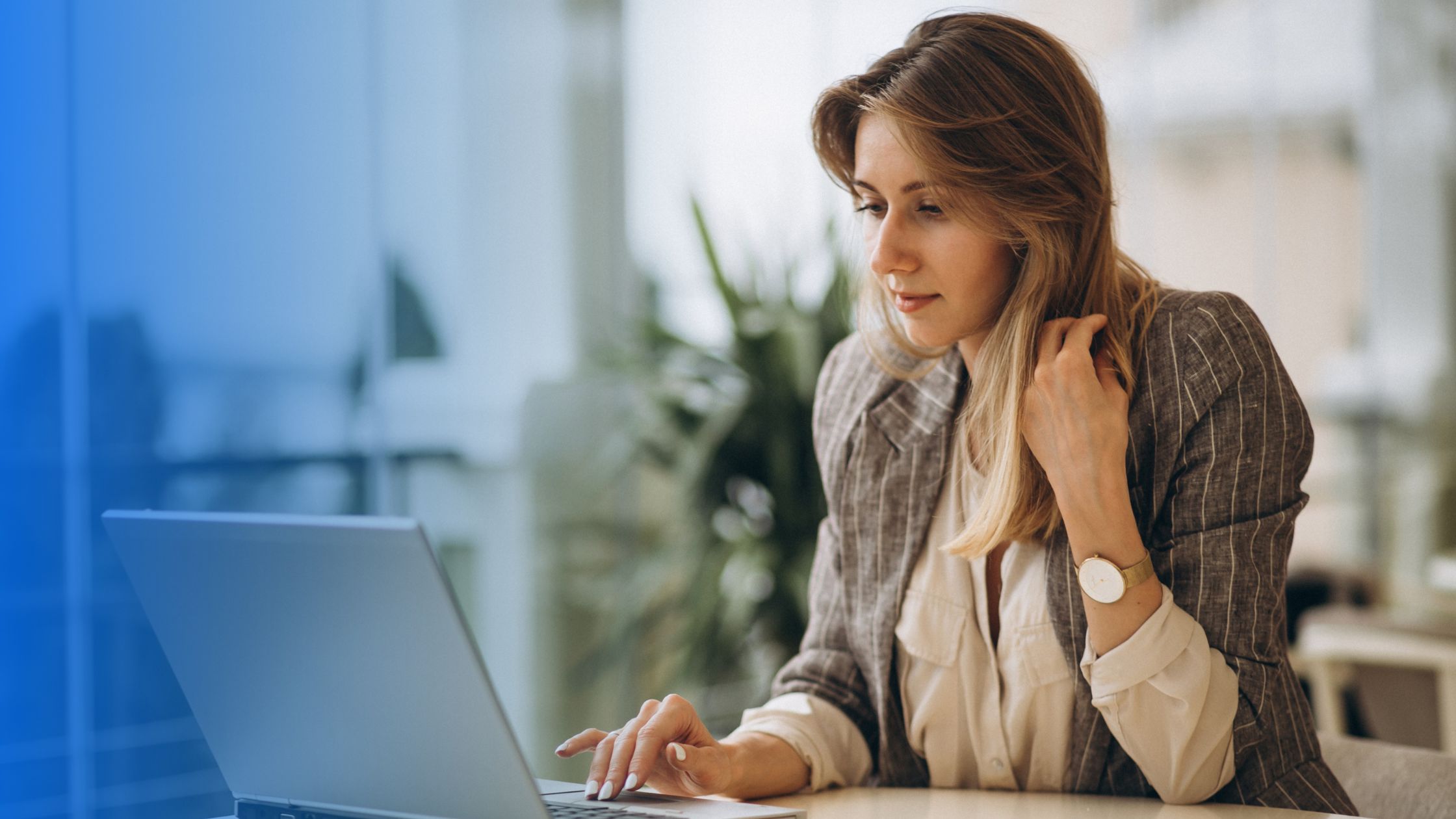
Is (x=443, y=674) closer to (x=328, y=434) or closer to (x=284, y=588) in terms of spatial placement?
(x=284, y=588)

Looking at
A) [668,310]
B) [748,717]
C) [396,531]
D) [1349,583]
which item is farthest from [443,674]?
[1349,583]

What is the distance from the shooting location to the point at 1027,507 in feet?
4.86

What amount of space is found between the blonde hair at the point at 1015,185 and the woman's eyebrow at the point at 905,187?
0.02 metres

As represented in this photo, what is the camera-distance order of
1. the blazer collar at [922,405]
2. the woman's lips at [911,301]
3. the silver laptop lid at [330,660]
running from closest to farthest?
the silver laptop lid at [330,660] < the woman's lips at [911,301] < the blazer collar at [922,405]

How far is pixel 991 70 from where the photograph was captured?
143 centimetres

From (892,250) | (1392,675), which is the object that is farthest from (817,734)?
(1392,675)

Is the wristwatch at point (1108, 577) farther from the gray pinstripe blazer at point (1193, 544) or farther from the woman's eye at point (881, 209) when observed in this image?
the woman's eye at point (881, 209)

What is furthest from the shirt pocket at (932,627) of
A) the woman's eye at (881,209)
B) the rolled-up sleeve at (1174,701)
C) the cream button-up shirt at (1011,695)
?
the woman's eye at (881,209)

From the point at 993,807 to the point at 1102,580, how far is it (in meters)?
0.25

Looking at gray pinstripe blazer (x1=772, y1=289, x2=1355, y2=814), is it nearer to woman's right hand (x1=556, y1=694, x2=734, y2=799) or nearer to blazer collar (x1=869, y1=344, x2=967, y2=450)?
blazer collar (x1=869, y1=344, x2=967, y2=450)

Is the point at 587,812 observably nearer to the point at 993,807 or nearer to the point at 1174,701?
the point at 993,807

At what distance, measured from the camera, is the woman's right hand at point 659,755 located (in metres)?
1.27

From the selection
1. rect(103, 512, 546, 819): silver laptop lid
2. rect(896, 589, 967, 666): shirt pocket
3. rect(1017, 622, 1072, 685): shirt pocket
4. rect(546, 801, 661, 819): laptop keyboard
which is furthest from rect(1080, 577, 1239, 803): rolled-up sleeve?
rect(103, 512, 546, 819): silver laptop lid

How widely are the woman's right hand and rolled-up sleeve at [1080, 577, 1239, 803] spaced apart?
407mm
